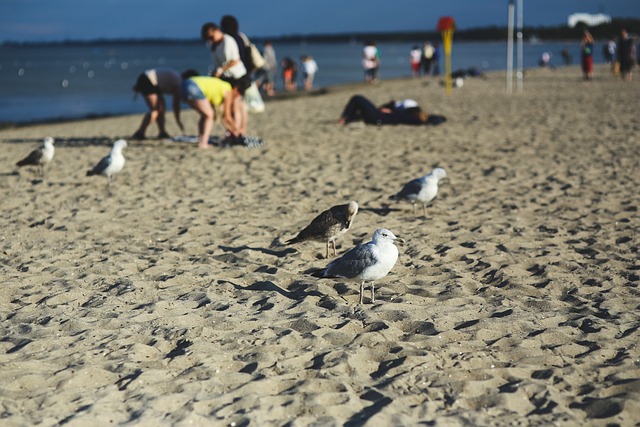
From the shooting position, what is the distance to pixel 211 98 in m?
11.7

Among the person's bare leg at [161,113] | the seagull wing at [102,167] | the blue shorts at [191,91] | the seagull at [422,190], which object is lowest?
the seagull at [422,190]

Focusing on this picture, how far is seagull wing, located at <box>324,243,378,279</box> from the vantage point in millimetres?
4895

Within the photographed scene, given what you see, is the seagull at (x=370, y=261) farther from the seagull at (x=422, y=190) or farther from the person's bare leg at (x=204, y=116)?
the person's bare leg at (x=204, y=116)

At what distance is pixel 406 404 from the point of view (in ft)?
12.0

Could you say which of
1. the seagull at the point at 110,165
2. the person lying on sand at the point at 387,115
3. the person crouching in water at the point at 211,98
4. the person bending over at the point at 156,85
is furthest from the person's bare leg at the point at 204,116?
the person lying on sand at the point at 387,115

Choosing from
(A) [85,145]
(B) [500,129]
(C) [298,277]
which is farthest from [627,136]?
(A) [85,145]

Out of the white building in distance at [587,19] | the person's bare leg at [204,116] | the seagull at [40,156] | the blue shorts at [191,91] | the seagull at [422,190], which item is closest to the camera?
the seagull at [422,190]

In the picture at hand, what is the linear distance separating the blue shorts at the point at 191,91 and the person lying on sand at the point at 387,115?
4.43 m

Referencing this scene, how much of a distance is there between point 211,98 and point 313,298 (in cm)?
711

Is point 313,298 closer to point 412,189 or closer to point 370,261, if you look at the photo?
point 370,261

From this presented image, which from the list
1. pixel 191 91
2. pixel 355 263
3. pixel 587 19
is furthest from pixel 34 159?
pixel 587 19

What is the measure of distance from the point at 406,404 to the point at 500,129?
11223 millimetres

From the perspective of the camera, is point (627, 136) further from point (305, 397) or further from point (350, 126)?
point (305, 397)

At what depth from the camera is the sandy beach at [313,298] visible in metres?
3.70
